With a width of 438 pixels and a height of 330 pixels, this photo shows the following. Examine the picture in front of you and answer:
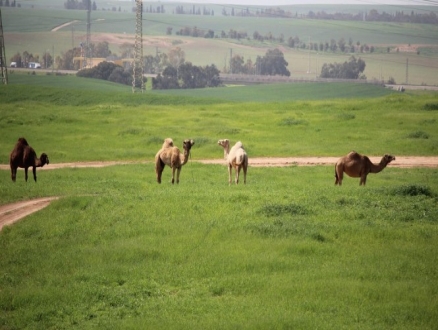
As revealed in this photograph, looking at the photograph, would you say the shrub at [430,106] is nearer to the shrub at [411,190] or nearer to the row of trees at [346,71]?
the shrub at [411,190]

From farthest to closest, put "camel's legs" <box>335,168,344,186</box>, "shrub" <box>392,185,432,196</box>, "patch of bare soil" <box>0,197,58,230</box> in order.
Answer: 1. "camel's legs" <box>335,168,344,186</box>
2. "shrub" <box>392,185,432,196</box>
3. "patch of bare soil" <box>0,197,58,230</box>

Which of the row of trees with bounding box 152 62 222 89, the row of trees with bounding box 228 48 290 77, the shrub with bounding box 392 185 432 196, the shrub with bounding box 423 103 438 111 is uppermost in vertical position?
the row of trees with bounding box 228 48 290 77

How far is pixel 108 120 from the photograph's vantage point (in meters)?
45.6

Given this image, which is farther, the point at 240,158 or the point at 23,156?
the point at 23,156

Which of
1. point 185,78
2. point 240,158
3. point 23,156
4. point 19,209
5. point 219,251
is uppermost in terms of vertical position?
point 185,78

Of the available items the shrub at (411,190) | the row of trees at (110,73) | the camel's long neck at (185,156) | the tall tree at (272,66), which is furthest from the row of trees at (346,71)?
the shrub at (411,190)

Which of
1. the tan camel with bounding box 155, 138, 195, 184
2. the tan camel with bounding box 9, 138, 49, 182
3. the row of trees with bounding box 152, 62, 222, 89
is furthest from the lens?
the row of trees with bounding box 152, 62, 222, 89

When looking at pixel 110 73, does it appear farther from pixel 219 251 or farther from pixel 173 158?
pixel 219 251

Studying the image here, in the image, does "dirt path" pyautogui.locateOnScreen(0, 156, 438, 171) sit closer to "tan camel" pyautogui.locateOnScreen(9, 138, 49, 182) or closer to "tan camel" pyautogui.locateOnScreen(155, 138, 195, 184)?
"tan camel" pyautogui.locateOnScreen(9, 138, 49, 182)

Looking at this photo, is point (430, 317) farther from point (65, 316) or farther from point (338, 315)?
point (65, 316)

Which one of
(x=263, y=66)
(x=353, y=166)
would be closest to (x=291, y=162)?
(x=353, y=166)

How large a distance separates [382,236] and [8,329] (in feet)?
25.4

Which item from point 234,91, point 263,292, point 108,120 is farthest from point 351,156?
point 234,91

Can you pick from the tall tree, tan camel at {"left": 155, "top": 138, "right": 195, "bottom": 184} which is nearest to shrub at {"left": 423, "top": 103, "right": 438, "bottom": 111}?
tan camel at {"left": 155, "top": 138, "right": 195, "bottom": 184}
